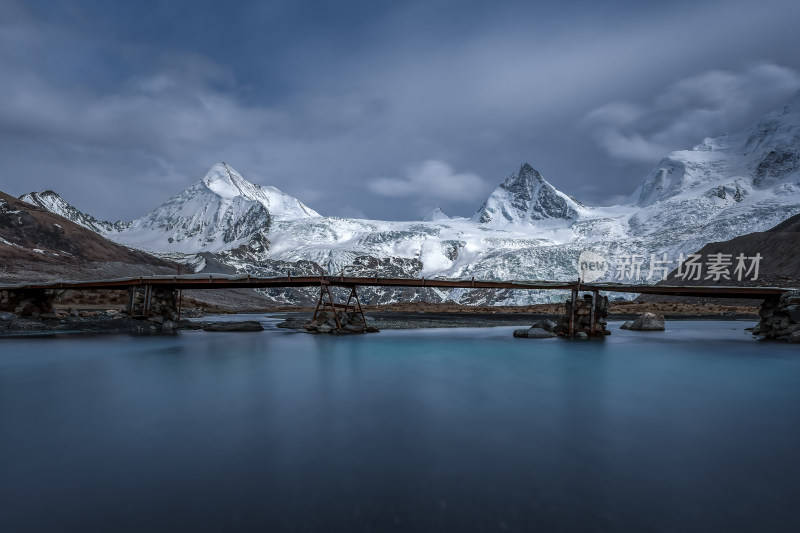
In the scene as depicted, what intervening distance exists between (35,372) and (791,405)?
26832 millimetres

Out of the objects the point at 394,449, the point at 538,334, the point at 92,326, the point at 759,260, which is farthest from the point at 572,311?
the point at 759,260

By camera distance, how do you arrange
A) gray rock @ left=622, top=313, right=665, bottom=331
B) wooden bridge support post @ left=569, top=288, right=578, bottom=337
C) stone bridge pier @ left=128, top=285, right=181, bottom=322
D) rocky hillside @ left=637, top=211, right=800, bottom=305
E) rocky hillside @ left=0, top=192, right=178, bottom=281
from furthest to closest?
1. rocky hillside @ left=0, top=192, right=178, bottom=281
2. rocky hillside @ left=637, top=211, right=800, bottom=305
3. gray rock @ left=622, top=313, right=665, bottom=331
4. stone bridge pier @ left=128, top=285, right=181, bottom=322
5. wooden bridge support post @ left=569, top=288, right=578, bottom=337

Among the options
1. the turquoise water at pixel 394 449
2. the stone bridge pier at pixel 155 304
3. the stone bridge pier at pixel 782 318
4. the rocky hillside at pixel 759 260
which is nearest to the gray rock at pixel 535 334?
the turquoise water at pixel 394 449

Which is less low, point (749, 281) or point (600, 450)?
point (749, 281)

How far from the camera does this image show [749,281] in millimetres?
93625

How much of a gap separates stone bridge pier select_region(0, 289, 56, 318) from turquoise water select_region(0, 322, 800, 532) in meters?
27.2

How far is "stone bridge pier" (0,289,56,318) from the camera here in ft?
131

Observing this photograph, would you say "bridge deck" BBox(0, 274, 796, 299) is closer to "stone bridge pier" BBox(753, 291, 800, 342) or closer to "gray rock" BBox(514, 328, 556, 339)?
"stone bridge pier" BBox(753, 291, 800, 342)

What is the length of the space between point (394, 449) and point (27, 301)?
4731 cm

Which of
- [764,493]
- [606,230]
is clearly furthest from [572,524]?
[606,230]

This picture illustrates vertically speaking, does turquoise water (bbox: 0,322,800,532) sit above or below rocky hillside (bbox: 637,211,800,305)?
below

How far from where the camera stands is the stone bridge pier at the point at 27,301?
131 feet

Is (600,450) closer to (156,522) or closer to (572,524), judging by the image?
(572,524)

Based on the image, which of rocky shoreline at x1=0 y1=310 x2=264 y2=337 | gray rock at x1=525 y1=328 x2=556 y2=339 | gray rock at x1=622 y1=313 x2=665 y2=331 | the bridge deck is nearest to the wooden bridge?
the bridge deck
